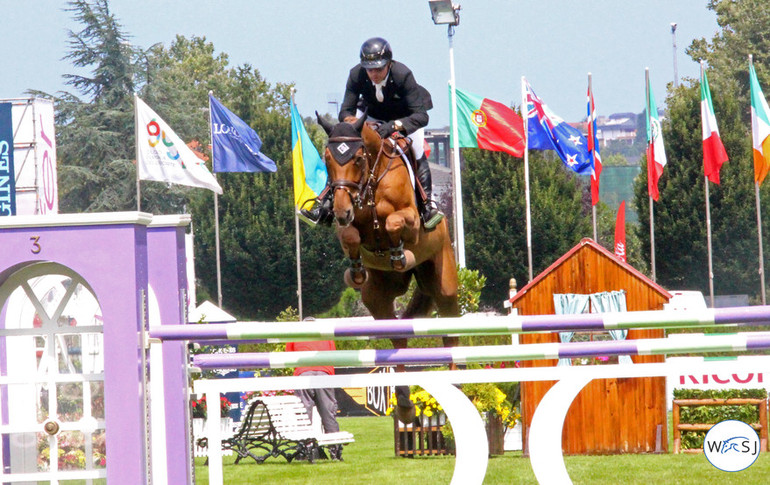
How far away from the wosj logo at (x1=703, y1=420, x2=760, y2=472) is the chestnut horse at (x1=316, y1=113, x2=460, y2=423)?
7.47 ft

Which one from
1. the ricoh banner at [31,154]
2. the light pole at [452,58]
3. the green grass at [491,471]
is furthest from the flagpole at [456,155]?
the green grass at [491,471]

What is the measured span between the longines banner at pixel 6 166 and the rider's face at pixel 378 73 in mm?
10560

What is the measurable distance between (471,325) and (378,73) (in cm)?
252

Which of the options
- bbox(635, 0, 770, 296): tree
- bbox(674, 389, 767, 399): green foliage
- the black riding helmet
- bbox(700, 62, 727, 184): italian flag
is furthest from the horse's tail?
bbox(635, 0, 770, 296): tree

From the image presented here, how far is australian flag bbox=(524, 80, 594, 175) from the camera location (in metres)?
24.0

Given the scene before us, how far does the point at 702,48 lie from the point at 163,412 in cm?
5280

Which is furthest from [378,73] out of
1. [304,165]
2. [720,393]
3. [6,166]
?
[304,165]

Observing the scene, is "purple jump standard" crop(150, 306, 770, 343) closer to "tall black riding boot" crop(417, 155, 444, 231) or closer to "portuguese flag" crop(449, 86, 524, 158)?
"tall black riding boot" crop(417, 155, 444, 231)

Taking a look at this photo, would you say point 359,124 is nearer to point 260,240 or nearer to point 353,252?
point 353,252

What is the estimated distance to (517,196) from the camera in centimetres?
3803

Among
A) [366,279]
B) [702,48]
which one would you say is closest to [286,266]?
[702,48]

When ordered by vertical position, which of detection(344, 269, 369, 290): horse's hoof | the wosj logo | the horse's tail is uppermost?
detection(344, 269, 369, 290): horse's hoof

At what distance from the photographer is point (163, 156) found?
19438 millimetres

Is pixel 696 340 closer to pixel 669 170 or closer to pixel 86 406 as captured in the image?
pixel 86 406
